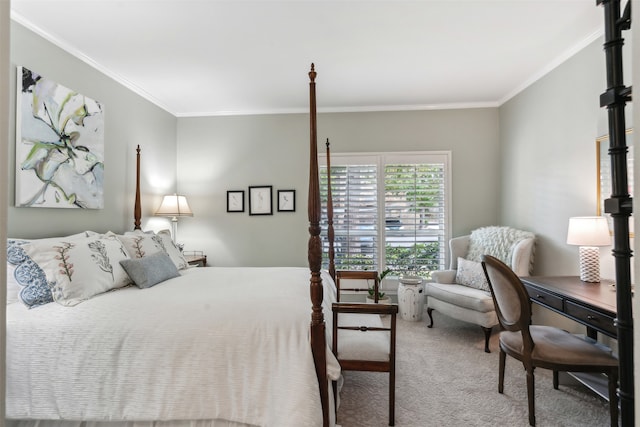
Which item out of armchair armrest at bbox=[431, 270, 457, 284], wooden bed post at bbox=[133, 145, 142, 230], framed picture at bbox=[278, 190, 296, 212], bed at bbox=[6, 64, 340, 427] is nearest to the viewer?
bed at bbox=[6, 64, 340, 427]

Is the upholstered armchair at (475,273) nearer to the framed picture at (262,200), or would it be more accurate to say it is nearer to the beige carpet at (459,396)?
the beige carpet at (459,396)

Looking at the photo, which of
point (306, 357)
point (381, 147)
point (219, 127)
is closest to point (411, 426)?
point (306, 357)

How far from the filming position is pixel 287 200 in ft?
14.6

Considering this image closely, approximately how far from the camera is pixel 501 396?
2.28 m

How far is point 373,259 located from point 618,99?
375 centimetres

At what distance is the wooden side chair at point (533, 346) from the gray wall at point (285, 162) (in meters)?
2.25

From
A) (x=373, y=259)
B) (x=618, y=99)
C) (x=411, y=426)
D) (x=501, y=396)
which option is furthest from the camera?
(x=373, y=259)

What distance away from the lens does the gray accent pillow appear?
233 centimetres

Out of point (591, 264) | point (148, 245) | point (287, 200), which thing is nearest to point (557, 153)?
point (591, 264)

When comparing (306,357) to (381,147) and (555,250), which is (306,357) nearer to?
(555,250)

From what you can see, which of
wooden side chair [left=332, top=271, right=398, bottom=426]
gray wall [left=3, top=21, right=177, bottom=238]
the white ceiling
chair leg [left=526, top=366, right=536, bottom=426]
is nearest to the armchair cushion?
chair leg [left=526, top=366, right=536, bottom=426]

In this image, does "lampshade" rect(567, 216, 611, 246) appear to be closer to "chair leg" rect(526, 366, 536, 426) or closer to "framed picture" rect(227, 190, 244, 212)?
"chair leg" rect(526, 366, 536, 426)

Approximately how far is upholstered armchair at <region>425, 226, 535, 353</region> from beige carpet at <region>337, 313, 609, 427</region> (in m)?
0.37

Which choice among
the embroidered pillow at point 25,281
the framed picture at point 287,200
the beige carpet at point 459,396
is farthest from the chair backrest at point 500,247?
the embroidered pillow at point 25,281
